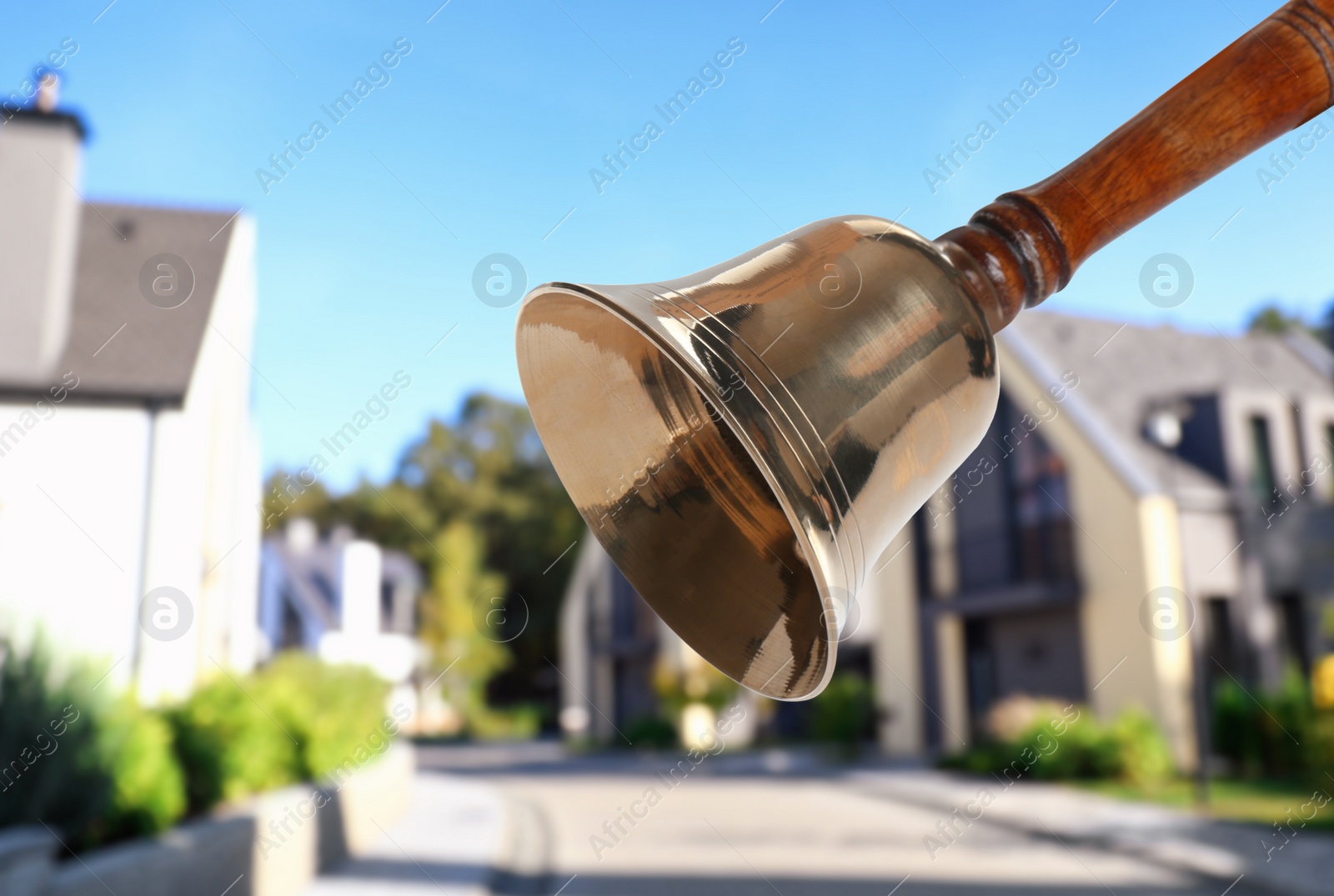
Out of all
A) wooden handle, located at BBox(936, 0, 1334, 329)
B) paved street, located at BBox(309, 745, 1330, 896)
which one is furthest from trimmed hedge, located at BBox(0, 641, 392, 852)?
wooden handle, located at BBox(936, 0, 1334, 329)

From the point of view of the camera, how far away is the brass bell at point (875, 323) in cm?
79

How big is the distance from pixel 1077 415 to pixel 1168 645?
4370 mm

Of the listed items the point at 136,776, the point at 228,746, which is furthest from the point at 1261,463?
the point at 136,776

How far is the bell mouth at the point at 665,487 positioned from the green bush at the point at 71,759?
6032 millimetres

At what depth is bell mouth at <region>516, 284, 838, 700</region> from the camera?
0.99 metres

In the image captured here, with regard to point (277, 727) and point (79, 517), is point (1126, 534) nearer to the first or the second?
point (277, 727)

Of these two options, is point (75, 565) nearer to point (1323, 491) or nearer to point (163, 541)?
point (163, 541)

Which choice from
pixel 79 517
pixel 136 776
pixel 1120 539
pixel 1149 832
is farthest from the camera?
pixel 1120 539

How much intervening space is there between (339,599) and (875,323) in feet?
119

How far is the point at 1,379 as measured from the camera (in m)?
11.4

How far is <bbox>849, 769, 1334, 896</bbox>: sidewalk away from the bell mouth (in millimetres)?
9267

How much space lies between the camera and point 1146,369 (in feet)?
69.1

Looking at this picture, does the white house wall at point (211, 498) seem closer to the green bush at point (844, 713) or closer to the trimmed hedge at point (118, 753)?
the trimmed hedge at point (118, 753)

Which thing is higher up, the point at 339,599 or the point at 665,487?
the point at 339,599
